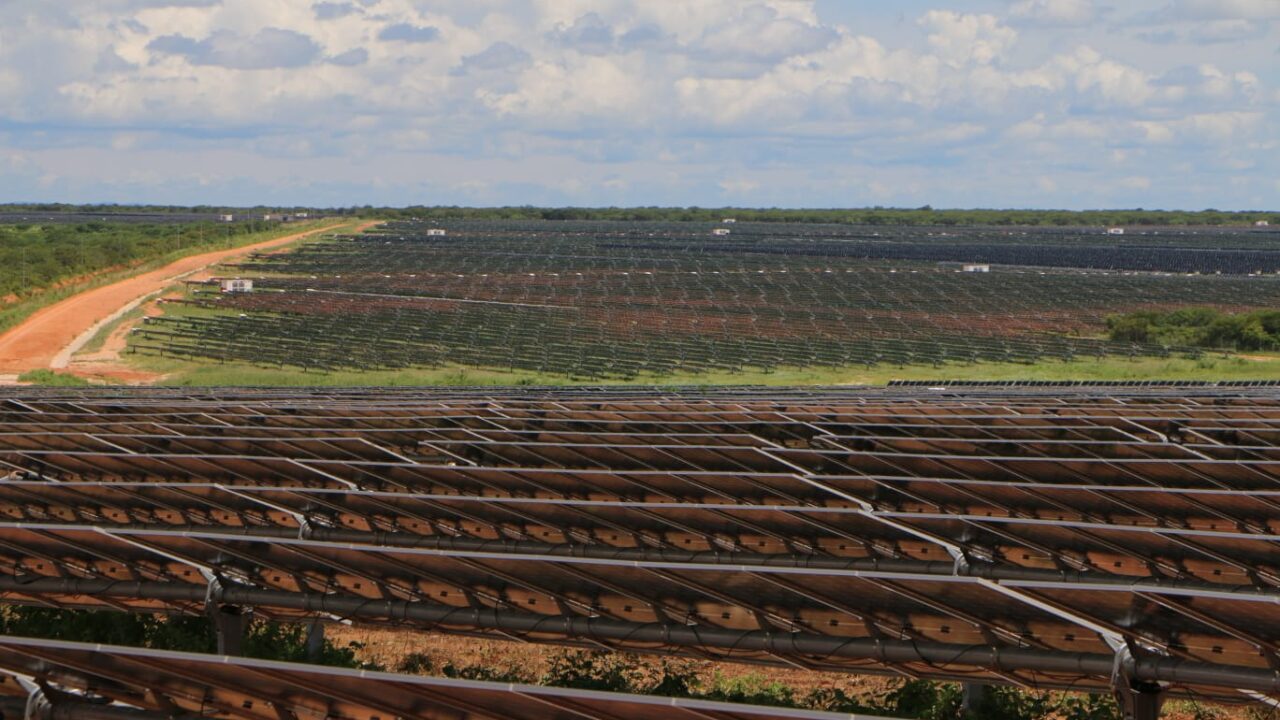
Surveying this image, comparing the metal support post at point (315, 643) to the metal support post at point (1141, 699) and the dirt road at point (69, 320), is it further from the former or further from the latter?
the dirt road at point (69, 320)

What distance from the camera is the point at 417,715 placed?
27.9ft

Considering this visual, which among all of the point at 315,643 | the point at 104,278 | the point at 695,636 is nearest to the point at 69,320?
the point at 104,278

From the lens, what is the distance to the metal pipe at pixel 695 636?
31.2 ft

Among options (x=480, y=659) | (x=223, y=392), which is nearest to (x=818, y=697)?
(x=480, y=659)

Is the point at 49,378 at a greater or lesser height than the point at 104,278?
lesser

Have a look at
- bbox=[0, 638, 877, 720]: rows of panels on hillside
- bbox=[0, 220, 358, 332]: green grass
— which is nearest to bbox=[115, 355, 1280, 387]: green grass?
bbox=[0, 220, 358, 332]: green grass

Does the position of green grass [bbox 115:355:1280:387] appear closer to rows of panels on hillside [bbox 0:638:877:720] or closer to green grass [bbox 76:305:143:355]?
green grass [bbox 76:305:143:355]

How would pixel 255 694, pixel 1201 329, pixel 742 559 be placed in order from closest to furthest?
pixel 255 694, pixel 742 559, pixel 1201 329

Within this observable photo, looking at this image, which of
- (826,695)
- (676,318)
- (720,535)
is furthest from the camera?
(676,318)

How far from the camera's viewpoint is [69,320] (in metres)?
81.4

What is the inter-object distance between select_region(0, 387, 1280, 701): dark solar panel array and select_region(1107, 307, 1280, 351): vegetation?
186 feet

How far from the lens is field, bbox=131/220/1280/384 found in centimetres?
6731

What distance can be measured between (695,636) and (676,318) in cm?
8130

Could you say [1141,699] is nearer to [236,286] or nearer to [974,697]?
[974,697]
